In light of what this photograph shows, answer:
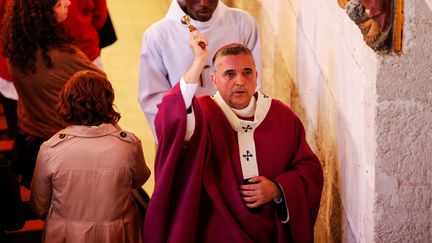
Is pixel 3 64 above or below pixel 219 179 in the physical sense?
above

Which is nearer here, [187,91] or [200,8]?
[187,91]

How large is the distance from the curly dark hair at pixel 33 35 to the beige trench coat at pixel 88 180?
2.92 feet

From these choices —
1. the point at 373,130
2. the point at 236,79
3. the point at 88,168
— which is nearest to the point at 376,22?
the point at 373,130

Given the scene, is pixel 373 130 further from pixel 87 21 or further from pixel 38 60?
pixel 87 21

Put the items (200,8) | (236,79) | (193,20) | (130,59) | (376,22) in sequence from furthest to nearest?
(130,59) → (193,20) → (200,8) → (236,79) → (376,22)

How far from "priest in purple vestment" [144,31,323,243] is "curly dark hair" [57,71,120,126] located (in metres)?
0.37

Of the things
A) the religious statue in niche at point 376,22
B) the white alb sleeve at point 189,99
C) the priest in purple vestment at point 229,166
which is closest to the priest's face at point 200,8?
the priest in purple vestment at point 229,166

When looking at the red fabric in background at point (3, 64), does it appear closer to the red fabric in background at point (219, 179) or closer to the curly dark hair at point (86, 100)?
the curly dark hair at point (86, 100)

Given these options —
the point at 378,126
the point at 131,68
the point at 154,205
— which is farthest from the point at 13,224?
the point at 131,68

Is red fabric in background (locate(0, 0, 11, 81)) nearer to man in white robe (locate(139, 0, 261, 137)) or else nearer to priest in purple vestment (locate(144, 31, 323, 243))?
man in white robe (locate(139, 0, 261, 137))

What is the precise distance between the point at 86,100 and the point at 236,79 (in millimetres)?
733

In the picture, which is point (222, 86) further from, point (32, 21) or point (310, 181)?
point (32, 21)

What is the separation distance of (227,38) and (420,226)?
1918mm

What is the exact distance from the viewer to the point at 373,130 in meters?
3.72
